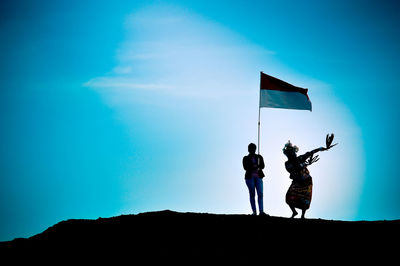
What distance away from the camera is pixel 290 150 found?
14047 mm

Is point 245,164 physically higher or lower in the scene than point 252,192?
higher

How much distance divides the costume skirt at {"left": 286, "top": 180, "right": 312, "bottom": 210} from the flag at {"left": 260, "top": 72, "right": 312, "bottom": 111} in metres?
3.74

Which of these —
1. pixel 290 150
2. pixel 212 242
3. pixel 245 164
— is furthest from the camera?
pixel 290 150

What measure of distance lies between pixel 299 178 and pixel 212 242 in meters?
4.88

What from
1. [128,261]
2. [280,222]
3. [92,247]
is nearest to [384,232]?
[280,222]

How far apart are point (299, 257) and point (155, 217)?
214 inches

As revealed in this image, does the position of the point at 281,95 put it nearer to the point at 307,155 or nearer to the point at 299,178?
the point at 307,155

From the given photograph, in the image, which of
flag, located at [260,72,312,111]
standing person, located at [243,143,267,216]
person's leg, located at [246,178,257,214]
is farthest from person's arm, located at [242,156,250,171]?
flag, located at [260,72,312,111]

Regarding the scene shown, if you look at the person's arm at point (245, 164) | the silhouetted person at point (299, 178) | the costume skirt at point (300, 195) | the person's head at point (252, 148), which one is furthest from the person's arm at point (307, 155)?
the person's arm at point (245, 164)

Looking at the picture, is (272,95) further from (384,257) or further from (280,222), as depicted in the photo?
(384,257)

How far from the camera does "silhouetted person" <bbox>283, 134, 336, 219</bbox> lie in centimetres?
1345

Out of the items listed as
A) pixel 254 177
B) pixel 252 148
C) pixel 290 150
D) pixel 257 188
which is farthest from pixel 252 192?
pixel 290 150

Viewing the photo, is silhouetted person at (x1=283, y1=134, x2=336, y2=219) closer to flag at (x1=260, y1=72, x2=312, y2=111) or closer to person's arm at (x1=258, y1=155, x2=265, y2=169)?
person's arm at (x1=258, y1=155, x2=265, y2=169)

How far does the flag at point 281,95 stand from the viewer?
16.0 meters
